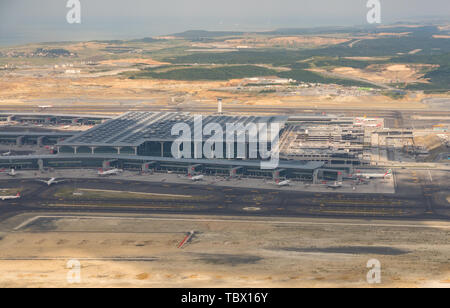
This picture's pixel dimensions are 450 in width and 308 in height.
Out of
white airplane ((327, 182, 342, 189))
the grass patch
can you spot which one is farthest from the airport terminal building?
the grass patch

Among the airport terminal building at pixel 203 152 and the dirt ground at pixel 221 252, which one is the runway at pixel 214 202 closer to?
the dirt ground at pixel 221 252

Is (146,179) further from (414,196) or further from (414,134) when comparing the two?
(414,134)

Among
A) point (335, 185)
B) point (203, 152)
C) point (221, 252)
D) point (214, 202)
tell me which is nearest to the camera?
point (221, 252)

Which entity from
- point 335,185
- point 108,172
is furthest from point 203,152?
point 335,185

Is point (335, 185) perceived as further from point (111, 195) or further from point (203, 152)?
point (111, 195)

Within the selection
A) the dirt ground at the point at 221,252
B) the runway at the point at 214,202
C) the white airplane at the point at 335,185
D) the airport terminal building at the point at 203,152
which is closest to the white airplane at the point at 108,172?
the airport terminal building at the point at 203,152
